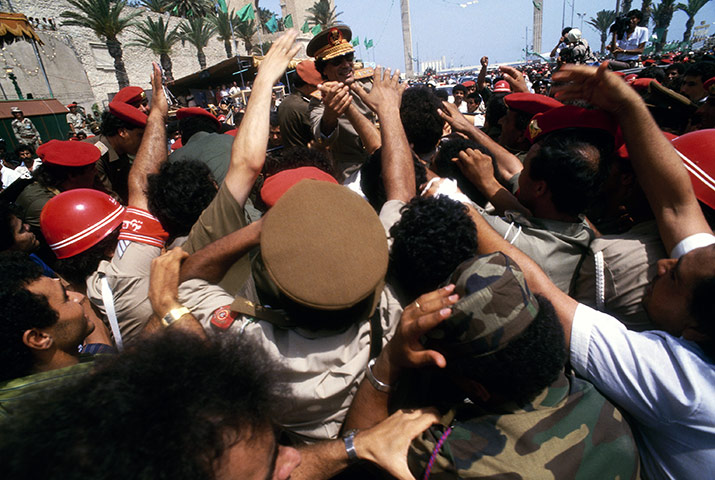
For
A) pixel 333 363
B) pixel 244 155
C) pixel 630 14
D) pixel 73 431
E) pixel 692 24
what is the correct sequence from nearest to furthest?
1. pixel 73 431
2. pixel 333 363
3. pixel 244 155
4. pixel 630 14
5. pixel 692 24

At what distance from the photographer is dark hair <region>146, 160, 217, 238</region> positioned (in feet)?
6.48

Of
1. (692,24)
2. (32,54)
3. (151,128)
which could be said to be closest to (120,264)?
(151,128)

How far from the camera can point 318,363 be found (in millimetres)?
1316

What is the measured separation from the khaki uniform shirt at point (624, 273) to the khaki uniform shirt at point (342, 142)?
186cm

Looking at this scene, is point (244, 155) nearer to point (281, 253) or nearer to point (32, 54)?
point (281, 253)

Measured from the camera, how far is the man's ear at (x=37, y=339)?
1447 mm

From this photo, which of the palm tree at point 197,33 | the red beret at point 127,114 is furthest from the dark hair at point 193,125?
the palm tree at point 197,33

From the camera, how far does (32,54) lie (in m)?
22.2

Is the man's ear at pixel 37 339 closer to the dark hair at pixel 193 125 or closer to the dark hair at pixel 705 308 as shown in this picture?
the dark hair at pixel 193 125

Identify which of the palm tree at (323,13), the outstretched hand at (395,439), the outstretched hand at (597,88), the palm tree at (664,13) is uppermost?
the palm tree at (323,13)

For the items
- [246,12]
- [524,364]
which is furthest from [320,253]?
[246,12]

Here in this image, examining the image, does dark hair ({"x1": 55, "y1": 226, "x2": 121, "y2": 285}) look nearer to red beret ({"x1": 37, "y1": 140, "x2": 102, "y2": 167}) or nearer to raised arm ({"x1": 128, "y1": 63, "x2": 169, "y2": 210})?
raised arm ({"x1": 128, "y1": 63, "x2": 169, "y2": 210})

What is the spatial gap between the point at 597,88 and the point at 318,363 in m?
1.77

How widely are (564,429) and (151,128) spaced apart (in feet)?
9.54
